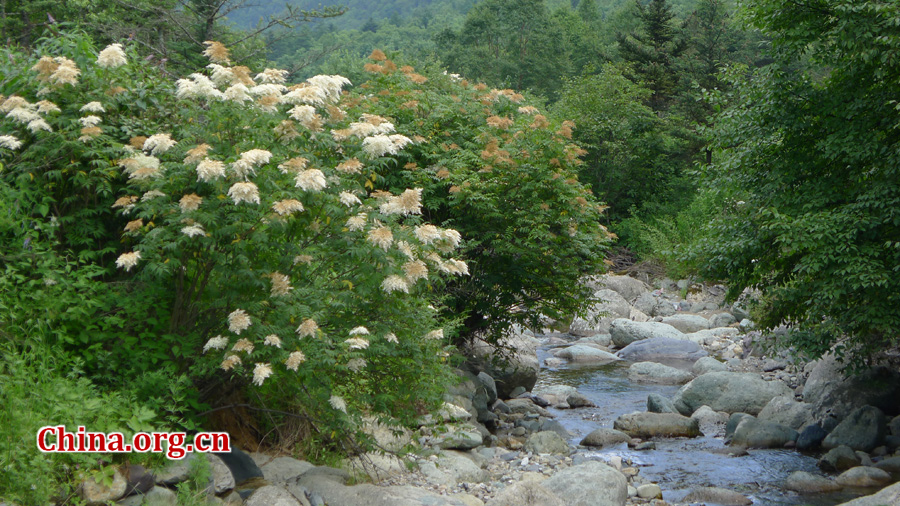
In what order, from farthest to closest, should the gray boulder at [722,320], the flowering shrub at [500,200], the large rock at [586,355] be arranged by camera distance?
the gray boulder at [722,320]
the large rock at [586,355]
the flowering shrub at [500,200]

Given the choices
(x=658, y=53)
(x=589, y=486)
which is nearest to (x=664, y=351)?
(x=589, y=486)

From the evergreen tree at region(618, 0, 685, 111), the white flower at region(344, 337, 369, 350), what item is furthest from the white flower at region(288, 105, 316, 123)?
the evergreen tree at region(618, 0, 685, 111)

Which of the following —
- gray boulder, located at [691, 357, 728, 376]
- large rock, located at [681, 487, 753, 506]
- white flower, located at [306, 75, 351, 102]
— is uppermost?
white flower, located at [306, 75, 351, 102]

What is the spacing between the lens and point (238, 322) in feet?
17.6

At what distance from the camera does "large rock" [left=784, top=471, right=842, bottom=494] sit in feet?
A: 29.9

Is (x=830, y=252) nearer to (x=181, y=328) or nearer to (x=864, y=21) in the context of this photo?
(x=864, y=21)

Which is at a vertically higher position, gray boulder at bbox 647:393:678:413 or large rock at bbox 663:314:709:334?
gray boulder at bbox 647:393:678:413

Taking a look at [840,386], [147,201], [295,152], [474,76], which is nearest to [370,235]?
[295,152]

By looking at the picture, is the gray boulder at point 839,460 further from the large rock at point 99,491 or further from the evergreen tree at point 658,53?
the evergreen tree at point 658,53

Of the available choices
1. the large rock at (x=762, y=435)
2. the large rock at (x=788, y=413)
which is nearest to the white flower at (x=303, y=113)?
the large rock at (x=762, y=435)

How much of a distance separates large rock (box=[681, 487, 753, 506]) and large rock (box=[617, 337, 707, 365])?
357 inches

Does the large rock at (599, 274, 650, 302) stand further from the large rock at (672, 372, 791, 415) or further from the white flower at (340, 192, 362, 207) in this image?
the white flower at (340, 192, 362, 207)

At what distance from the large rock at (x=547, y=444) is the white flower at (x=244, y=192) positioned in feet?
21.3

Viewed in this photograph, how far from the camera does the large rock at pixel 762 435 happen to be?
1102 cm
